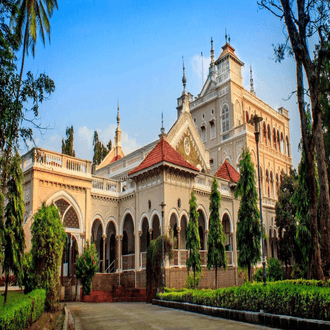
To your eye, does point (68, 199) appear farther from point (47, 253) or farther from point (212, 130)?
point (212, 130)

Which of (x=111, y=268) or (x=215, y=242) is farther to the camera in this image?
(x=111, y=268)

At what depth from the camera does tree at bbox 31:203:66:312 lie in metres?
14.2

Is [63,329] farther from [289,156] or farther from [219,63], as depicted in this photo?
[289,156]

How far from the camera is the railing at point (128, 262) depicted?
87.6 ft

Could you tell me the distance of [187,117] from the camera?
109 feet

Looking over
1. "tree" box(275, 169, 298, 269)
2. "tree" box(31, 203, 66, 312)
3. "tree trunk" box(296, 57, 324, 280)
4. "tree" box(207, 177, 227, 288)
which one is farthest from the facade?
"tree trunk" box(296, 57, 324, 280)

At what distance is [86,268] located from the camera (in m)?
23.0

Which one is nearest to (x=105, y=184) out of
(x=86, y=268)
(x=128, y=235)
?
(x=128, y=235)

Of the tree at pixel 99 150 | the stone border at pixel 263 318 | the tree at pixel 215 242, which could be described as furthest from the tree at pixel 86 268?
the tree at pixel 99 150

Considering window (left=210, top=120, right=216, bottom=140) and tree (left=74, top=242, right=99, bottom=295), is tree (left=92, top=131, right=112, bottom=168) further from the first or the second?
tree (left=74, top=242, right=99, bottom=295)

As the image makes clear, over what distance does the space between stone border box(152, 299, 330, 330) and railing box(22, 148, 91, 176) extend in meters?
12.8

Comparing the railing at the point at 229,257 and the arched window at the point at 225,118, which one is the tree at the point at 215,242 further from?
the arched window at the point at 225,118

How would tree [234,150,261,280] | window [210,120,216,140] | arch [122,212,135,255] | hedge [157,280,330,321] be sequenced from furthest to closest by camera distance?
window [210,120,216,140]
arch [122,212,135,255]
tree [234,150,261,280]
hedge [157,280,330,321]

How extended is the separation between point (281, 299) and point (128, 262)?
699 inches
